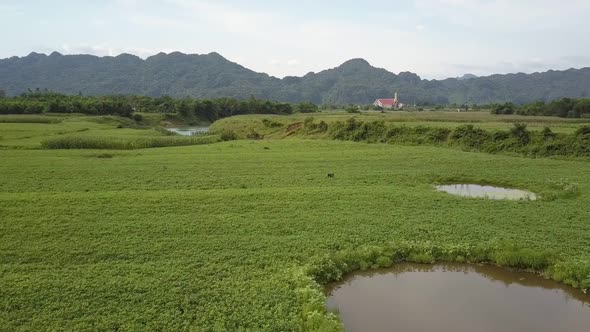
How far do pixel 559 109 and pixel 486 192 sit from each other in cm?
6758

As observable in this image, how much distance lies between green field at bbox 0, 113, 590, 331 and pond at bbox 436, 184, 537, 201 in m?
0.82

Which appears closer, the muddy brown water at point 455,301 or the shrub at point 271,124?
the muddy brown water at point 455,301

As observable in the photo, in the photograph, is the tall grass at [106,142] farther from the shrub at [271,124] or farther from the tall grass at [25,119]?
the tall grass at [25,119]

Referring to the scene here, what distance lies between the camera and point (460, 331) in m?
11.7

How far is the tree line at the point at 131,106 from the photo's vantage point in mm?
88500

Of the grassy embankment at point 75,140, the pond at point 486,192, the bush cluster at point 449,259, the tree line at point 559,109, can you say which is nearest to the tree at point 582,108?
the tree line at point 559,109

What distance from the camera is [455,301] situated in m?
13.3

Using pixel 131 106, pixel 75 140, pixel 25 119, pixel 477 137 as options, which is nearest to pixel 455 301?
pixel 477 137

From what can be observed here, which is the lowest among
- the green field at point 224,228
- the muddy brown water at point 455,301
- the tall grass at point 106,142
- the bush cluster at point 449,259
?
the muddy brown water at point 455,301

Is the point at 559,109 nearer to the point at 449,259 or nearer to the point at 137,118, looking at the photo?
the point at 449,259

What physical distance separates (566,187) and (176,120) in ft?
311

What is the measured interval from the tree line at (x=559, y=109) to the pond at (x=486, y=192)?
205ft

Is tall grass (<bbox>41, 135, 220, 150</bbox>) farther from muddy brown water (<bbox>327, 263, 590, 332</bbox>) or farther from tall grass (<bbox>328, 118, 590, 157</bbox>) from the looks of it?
muddy brown water (<bbox>327, 263, 590, 332</bbox>)

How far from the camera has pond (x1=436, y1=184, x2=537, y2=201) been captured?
2464cm
